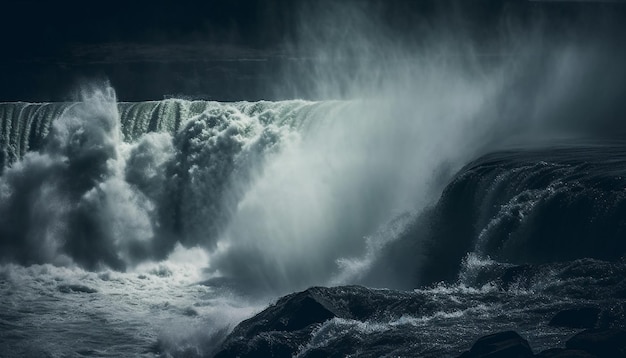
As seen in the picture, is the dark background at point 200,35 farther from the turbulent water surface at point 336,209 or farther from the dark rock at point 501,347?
the dark rock at point 501,347

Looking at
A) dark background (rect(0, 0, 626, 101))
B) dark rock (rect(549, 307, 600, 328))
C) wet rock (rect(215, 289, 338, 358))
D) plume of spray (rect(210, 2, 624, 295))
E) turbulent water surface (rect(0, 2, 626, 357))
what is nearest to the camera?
dark rock (rect(549, 307, 600, 328))

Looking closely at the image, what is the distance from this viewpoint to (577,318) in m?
22.0

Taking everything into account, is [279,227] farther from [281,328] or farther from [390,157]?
[281,328]

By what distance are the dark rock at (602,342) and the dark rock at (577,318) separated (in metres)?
1.36

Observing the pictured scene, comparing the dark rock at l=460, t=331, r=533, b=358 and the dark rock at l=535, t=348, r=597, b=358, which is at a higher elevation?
the dark rock at l=460, t=331, r=533, b=358

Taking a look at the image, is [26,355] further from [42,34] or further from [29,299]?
[42,34]

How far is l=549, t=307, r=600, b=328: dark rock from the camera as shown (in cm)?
2186

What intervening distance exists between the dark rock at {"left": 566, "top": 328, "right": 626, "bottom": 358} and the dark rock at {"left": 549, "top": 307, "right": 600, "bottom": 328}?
1.36 m

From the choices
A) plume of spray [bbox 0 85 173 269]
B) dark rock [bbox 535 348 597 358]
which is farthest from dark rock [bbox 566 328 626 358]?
plume of spray [bbox 0 85 173 269]

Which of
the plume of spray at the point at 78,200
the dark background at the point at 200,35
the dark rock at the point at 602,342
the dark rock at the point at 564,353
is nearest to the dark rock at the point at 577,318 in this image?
the dark rock at the point at 602,342

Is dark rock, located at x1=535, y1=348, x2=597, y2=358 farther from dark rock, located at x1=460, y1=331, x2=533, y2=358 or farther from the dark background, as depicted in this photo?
the dark background

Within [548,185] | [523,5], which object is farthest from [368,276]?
[523,5]

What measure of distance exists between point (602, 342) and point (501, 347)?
1761 millimetres

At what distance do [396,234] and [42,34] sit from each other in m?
33.8
